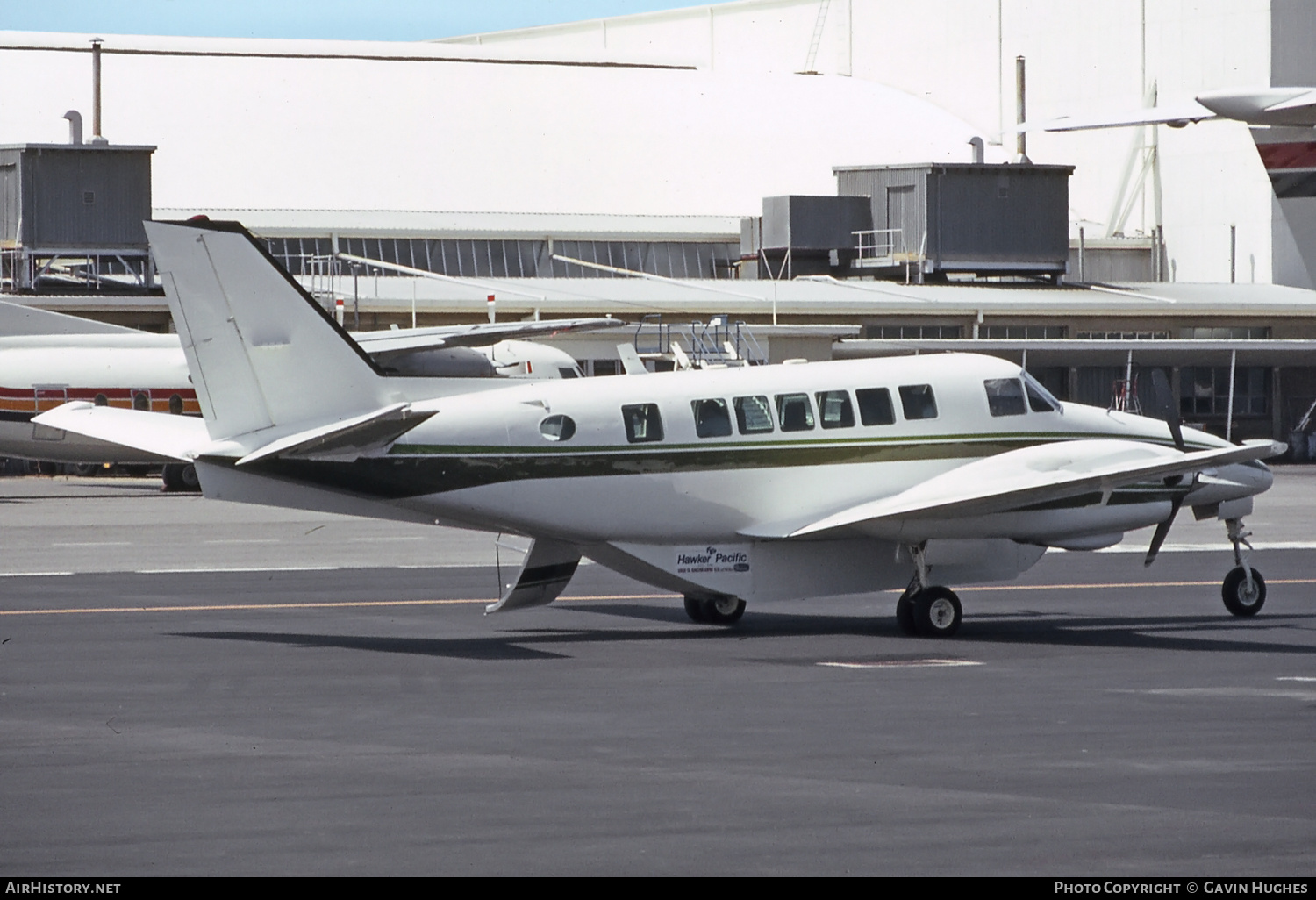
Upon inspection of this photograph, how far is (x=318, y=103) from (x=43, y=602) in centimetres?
5662

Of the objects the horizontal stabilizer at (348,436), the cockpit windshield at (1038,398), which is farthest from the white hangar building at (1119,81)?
the horizontal stabilizer at (348,436)

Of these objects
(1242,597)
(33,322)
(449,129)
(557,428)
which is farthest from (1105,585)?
(449,129)

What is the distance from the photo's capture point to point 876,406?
20812mm

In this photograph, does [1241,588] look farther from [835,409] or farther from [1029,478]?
[835,409]

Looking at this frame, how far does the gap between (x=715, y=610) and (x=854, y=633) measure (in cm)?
172

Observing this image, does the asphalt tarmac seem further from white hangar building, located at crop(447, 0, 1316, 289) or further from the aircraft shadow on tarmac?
white hangar building, located at crop(447, 0, 1316, 289)

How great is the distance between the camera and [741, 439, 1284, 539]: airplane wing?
64.2 feet

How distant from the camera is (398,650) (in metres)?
19.2

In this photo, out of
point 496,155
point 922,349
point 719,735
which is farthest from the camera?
point 496,155

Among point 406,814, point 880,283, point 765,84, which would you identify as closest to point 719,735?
point 406,814

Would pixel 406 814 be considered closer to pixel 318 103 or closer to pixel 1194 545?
pixel 1194 545

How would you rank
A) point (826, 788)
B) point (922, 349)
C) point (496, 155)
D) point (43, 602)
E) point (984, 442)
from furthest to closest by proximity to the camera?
point (496, 155)
point (922, 349)
point (43, 602)
point (984, 442)
point (826, 788)

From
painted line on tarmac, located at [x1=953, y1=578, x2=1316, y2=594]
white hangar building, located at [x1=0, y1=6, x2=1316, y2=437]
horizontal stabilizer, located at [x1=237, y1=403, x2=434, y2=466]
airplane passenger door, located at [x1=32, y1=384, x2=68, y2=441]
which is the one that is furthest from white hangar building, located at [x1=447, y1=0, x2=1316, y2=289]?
horizontal stabilizer, located at [x1=237, y1=403, x2=434, y2=466]

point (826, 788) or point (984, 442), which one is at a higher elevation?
point (984, 442)
